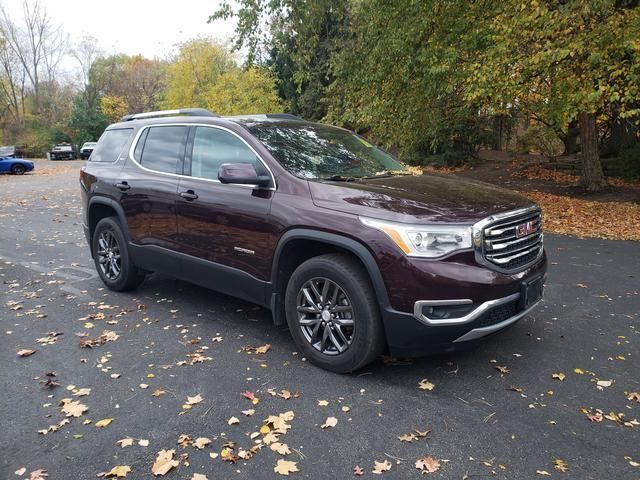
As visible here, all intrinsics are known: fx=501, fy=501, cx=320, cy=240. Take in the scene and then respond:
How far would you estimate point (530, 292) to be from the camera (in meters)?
3.75

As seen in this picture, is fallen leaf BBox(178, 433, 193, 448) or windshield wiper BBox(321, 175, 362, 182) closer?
fallen leaf BBox(178, 433, 193, 448)

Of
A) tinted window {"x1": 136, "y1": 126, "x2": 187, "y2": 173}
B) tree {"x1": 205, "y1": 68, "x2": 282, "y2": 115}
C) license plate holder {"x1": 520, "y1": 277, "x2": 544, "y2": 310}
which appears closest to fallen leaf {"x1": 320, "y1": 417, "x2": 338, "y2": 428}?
license plate holder {"x1": 520, "y1": 277, "x2": 544, "y2": 310}

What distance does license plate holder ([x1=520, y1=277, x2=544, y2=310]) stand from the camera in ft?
12.0

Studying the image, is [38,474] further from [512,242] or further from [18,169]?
[18,169]

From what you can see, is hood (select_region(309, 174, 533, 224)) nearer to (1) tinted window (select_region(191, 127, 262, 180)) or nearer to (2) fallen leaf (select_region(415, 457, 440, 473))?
(1) tinted window (select_region(191, 127, 262, 180))

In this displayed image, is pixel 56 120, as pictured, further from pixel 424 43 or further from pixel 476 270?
pixel 476 270

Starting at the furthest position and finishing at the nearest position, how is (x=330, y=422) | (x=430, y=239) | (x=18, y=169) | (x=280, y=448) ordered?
(x=18, y=169), (x=430, y=239), (x=330, y=422), (x=280, y=448)

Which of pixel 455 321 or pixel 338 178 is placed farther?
pixel 338 178

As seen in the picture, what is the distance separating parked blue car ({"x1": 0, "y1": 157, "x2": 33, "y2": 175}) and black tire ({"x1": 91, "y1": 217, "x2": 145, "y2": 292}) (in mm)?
26397

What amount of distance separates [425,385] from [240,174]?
2118mm

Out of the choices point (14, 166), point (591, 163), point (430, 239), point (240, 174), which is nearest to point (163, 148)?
point (240, 174)

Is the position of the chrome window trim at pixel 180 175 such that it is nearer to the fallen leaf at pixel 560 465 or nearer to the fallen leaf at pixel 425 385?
the fallen leaf at pixel 425 385

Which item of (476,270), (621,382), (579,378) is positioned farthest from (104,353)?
(621,382)

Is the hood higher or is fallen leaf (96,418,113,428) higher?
the hood
